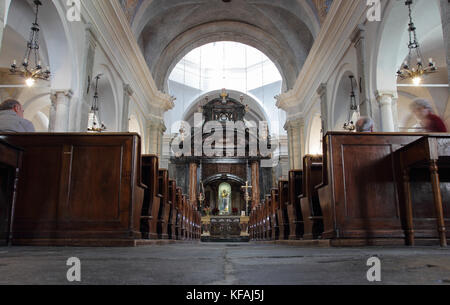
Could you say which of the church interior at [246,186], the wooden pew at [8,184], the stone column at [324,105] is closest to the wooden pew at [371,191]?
the church interior at [246,186]

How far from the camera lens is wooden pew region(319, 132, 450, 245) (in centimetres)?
352

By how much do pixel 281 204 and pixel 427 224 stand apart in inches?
134

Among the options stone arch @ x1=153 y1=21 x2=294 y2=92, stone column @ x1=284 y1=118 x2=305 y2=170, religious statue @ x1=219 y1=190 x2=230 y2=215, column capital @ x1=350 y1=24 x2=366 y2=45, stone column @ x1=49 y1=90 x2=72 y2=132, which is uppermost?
stone arch @ x1=153 y1=21 x2=294 y2=92

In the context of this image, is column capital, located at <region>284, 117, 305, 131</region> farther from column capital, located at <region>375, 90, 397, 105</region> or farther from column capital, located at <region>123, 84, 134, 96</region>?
column capital, located at <region>375, 90, 397, 105</region>

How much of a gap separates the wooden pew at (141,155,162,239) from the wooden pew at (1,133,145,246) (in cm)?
99

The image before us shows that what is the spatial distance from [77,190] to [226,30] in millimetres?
12020

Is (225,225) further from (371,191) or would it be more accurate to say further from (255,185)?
Answer: (371,191)

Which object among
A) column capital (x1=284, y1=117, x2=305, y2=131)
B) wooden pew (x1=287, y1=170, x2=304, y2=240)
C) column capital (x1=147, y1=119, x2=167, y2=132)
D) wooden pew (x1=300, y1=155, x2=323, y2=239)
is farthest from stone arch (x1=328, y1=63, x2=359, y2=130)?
column capital (x1=147, y1=119, x2=167, y2=132)

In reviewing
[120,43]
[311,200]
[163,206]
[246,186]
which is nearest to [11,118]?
[163,206]

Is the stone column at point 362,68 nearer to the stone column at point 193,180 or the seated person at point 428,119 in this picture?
the seated person at point 428,119

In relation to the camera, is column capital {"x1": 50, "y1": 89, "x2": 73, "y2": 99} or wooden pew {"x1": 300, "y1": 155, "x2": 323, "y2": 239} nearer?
wooden pew {"x1": 300, "y1": 155, "x2": 323, "y2": 239}

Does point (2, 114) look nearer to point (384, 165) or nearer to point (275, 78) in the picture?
point (384, 165)

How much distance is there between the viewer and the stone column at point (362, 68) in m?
7.50
